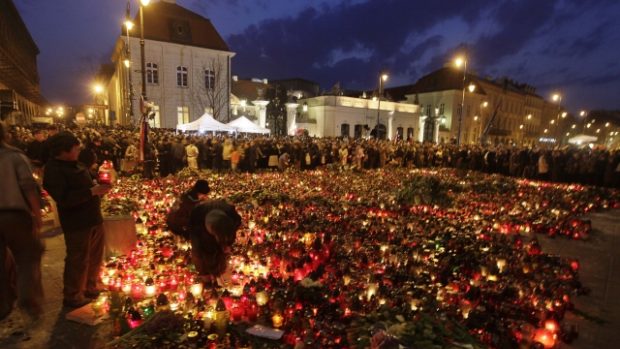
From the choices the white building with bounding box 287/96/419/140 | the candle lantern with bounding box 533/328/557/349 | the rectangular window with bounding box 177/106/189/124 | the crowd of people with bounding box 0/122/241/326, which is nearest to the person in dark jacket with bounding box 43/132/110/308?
the crowd of people with bounding box 0/122/241/326

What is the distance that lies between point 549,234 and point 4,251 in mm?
10377

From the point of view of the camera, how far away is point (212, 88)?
140ft

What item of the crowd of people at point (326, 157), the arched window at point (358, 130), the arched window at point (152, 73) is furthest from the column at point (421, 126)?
the arched window at point (152, 73)

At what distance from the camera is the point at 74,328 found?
165 inches

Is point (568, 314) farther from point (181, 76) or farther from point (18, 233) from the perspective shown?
point (181, 76)

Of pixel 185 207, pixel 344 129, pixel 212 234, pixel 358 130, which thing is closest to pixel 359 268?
pixel 212 234

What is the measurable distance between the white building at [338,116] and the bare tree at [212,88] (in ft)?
30.3

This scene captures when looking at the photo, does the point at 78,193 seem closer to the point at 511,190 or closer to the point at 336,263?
the point at 336,263

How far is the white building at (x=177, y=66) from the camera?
1511 inches

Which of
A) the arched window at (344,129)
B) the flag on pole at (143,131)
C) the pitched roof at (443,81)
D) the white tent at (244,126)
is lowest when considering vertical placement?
the flag on pole at (143,131)

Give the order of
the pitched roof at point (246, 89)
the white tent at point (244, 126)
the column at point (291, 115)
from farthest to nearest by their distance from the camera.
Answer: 1. the pitched roof at point (246, 89)
2. the column at point (291, 115)
3. the white tent at point (244, 126)

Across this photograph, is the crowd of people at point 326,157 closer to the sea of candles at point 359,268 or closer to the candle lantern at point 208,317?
the sea of candles at point 359,268

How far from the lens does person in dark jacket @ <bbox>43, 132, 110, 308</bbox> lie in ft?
13.9

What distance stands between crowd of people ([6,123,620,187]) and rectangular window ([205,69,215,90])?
24527mm
